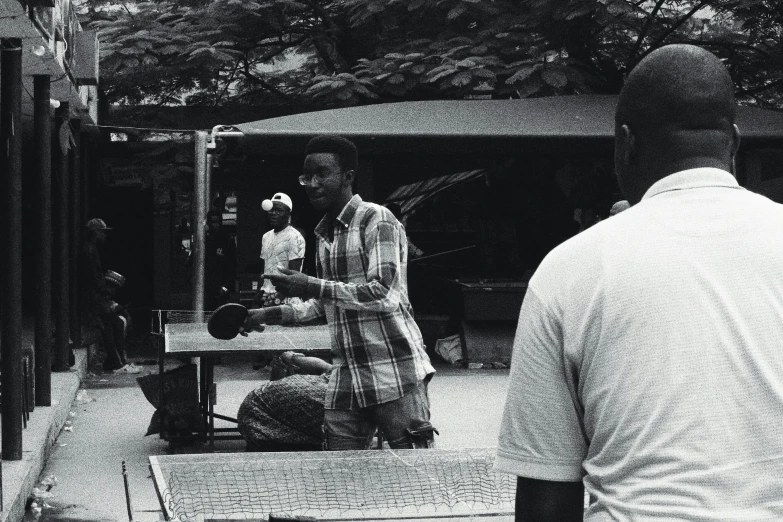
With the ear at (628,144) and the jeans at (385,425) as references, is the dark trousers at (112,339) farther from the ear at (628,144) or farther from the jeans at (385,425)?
the ear at (628,144)

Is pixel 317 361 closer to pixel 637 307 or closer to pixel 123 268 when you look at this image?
pixel 637 307

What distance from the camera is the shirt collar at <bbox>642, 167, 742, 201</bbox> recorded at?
179 centimetres

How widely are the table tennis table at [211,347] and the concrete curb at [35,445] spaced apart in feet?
2.88

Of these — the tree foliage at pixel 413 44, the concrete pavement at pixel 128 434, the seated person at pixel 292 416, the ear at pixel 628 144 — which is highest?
the tree foliage at pixel 413 44

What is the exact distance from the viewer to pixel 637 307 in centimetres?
169

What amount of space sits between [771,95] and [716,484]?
16445 millimetres

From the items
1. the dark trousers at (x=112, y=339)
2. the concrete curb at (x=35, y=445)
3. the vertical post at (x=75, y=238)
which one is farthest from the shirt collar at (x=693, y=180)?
the vertical post at (x=75, y=238)

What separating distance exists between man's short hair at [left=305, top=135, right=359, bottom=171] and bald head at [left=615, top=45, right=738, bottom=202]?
2804 millimetres

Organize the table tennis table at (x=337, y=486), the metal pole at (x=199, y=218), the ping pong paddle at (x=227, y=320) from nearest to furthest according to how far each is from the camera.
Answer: the table tennis table at (x=337, y=486), the ping pong paddle at (x=227, y=320), the metal pole at (x=199, y=218)

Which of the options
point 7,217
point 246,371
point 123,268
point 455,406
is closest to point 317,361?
point 7,217

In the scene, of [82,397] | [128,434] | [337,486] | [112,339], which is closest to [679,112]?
[337,486]

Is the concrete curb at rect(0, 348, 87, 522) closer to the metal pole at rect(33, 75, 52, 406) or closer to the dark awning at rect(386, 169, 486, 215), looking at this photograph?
the metal pole at rect(33, 75, 52, 406)

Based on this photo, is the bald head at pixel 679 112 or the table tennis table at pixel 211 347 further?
the table tennis table at pixel 211 347

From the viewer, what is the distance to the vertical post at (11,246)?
691 cm
